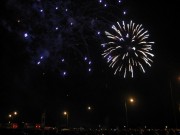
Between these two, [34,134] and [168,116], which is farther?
[168,116]

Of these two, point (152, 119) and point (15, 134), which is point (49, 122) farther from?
point (15, 134)

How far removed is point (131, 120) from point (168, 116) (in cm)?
1107

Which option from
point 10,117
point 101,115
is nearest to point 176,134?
point 101,115

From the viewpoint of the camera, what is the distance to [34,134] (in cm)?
4050

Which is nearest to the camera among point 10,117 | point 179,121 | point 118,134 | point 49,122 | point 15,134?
point 15,134

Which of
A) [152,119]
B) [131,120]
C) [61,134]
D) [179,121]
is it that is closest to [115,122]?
[131,120]

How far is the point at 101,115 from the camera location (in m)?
92.4

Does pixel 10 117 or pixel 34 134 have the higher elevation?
pixel 10 117

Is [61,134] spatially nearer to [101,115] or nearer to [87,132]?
[87,132]

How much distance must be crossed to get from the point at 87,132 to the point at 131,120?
146ft

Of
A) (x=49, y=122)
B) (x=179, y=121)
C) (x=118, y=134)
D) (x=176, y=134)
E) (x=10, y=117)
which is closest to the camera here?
(x=176, y=134)

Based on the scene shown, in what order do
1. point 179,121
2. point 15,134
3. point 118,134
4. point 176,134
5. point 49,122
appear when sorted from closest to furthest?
1. point 15,134
2. point 176,134
3. point 118,134
4. point 179,121
5. point 49,122

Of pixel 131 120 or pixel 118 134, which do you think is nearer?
pixel 118 134

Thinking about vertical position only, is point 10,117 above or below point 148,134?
above
